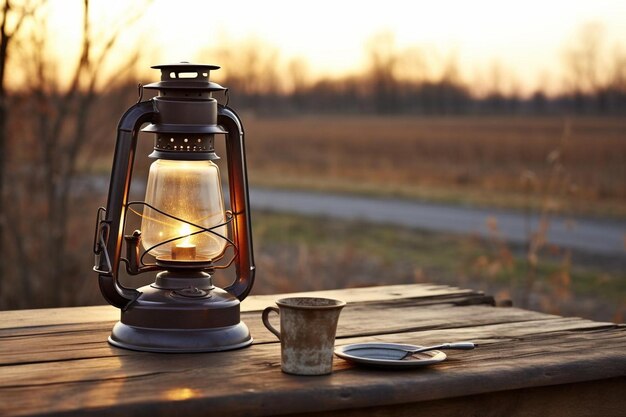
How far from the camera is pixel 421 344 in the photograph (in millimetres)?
2447

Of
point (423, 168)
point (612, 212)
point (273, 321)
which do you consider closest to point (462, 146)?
point (423, 168)

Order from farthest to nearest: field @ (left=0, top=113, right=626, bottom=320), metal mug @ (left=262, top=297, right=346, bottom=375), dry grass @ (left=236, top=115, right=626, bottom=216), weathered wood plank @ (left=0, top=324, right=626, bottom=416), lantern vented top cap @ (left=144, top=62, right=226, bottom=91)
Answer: dry grass @ (left=236, top=115, right=626, bottom=216), field @ (left=0, top=113, right=626, bottom=320), lantern vented top cap @ (left=144, top=62, right=226, bottom=91), metal mug @ (left=262, top=297, right=346, bottom=375), weathered wood plank @ (left=0, top=324, right=626, bottom=416)

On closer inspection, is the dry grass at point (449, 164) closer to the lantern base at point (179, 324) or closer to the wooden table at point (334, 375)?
the wooden table at point (334, 375)

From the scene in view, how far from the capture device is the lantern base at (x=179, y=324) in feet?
7.47

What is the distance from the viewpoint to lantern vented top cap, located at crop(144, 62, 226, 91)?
2.30 metres

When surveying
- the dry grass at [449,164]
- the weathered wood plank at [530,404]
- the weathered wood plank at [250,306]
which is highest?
the weathered wood plank at [250,306]

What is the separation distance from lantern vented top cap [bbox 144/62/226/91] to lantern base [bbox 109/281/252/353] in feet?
1.55

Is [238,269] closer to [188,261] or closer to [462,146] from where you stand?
[188,261]

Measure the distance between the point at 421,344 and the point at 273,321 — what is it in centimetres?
47

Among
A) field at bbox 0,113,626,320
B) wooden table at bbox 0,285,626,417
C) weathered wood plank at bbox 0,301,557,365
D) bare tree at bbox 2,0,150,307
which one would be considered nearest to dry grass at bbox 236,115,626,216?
field at bbox 0,113,626,320

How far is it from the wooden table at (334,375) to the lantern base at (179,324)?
0.03 meters

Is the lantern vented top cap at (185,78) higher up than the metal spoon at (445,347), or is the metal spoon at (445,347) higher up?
the lantern vented top cap at (185,78)

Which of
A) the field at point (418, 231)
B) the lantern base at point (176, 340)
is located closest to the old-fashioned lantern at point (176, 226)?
the lantern base at point (176, 340)

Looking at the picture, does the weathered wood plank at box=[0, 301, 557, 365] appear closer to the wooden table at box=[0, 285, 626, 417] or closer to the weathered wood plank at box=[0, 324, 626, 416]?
the wooden table at box=[0, 285, 626, 417]
